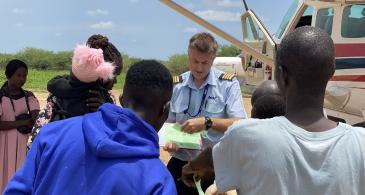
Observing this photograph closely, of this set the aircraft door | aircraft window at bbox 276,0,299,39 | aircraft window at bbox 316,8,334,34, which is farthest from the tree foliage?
aircraft window at bbox 316,8,334,34

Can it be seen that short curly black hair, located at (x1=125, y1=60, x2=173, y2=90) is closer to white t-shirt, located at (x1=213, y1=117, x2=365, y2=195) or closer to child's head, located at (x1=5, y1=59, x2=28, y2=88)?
white t-shirt, located at (x1=213, y1=117, x2=365, y2=195)

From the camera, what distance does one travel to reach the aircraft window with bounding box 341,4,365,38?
781 cm

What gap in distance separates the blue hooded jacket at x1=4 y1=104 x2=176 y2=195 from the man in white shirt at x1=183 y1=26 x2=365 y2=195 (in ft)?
0.89

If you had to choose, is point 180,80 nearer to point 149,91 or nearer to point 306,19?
point 149,91

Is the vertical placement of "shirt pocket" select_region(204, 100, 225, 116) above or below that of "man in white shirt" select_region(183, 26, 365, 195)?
below

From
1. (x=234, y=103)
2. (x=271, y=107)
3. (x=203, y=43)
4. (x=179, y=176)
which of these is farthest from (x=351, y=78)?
(x=271, y=107)

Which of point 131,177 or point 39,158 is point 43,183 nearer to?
point 39,158

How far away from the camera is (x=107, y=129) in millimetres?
1902

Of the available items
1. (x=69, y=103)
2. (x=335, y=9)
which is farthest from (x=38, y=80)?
(x=69, y=103)

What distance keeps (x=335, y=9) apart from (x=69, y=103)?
5.94 meters

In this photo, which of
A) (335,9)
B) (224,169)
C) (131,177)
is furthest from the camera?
(335,9)

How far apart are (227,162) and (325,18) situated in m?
7.01

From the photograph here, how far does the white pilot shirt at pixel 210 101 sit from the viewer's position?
407cm

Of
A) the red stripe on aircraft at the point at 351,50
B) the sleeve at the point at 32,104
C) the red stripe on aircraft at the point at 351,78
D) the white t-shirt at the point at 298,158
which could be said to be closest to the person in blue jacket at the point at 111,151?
the white t-shirt at the point at 298,158
